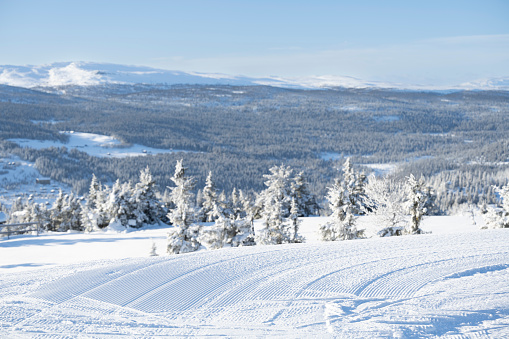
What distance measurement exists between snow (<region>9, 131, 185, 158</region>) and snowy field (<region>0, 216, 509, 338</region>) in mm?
151905

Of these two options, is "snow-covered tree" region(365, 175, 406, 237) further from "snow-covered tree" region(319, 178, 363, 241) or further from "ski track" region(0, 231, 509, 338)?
"ski track" region(0, 231, 509, 338)

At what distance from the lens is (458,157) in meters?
175

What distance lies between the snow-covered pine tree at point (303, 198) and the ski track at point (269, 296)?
68.7 feet

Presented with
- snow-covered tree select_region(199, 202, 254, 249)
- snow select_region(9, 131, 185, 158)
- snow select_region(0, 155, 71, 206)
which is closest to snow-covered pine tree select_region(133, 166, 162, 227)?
snow-covered tree select_region(199, 202, 254, 249)

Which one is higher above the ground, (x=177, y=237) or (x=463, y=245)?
(x=463, y=245)

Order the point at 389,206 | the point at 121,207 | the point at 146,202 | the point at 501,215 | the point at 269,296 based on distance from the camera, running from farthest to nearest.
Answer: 1. the point at 146,202
2. the point at 121,207
3. the point at 389,206
4. the point at 501,215
5. the point at 269,296

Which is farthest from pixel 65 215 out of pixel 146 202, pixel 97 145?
pixel 97 145

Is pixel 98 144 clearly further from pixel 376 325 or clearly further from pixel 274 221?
pixel 376 325

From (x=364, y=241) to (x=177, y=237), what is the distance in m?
11.6

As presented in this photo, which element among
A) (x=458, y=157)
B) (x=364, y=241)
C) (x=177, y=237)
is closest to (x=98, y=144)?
(x=458, y=157)

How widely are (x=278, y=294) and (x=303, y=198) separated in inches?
1103

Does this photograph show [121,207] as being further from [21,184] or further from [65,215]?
[21,184]

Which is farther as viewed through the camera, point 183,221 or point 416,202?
point 183,221

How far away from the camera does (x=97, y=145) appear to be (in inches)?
6786
